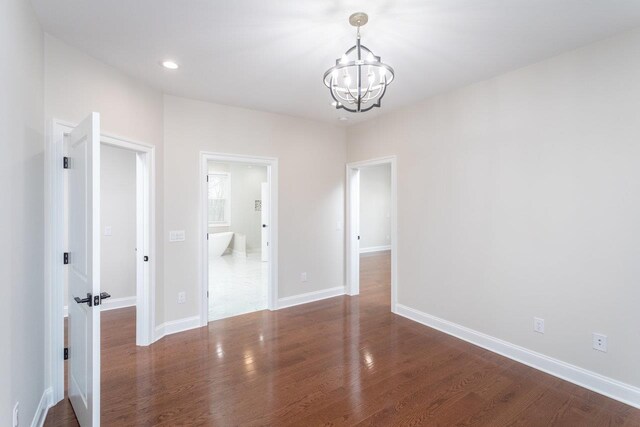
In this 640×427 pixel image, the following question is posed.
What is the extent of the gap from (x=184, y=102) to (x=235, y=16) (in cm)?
185

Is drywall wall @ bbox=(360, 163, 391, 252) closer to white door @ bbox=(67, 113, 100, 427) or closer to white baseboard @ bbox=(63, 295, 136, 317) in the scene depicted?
white baseboard @ bbox=(63, 295, 136, 317)

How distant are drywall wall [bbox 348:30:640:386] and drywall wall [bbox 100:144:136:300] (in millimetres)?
4060

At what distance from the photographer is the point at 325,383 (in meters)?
2.51

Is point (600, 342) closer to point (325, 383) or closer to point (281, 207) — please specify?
point (325, 383)

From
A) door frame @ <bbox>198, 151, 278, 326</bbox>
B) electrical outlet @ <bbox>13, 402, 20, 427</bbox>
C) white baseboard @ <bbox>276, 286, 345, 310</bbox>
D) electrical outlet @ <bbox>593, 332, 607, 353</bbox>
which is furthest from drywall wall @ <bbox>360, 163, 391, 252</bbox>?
electrical outlet @ <bbox>13, 402, 20, 427</bbox>

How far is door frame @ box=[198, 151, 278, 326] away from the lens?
3.71 m

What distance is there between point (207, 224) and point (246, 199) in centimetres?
528

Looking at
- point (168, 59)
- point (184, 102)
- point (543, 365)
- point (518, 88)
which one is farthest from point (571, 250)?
point (184, 102)

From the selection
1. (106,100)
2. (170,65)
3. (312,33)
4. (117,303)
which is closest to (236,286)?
(117,303)

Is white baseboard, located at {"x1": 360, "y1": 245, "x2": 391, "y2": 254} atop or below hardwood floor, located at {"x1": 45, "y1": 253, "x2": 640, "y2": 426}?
atop

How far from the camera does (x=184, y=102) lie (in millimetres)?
3590

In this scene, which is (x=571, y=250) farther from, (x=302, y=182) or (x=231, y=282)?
(x=231, y=282)

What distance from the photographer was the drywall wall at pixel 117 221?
4.24 meters

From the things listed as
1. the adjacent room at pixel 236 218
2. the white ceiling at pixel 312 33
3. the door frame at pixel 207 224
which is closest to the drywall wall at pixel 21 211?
the white ceiling at pixel 312 33
